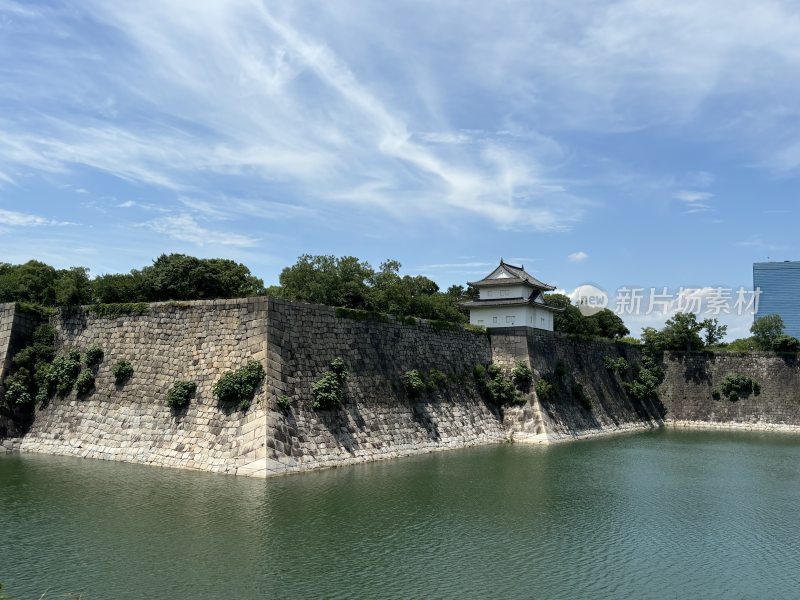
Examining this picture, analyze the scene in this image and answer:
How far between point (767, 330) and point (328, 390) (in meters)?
44.5

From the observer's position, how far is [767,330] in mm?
55500

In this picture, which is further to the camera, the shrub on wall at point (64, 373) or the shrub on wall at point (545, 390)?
the shrub on wall at point (545, 390)

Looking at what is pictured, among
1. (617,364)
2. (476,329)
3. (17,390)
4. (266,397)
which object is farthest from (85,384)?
(617,364)

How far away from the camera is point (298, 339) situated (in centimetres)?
2720

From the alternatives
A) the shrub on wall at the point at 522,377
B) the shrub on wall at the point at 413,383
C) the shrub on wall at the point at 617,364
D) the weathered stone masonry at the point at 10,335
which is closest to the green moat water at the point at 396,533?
the weathered stone masonry at the point at 10,335

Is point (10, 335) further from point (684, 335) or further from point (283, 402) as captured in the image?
point (684, 335)

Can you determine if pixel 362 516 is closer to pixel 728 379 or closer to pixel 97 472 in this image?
pixel 97 472

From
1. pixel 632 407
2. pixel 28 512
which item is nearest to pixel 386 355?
pixel 28 512

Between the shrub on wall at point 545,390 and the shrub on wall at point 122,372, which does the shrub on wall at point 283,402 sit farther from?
the shrub on wall at point 545,390

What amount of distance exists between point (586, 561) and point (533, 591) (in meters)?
2.65

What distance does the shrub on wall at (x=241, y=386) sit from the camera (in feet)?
81.3

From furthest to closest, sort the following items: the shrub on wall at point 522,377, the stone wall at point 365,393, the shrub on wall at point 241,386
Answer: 1. the shrub on wall at point 522,377
2. the stone wall at point 365,393
3. the shrub on wall at point 241,386

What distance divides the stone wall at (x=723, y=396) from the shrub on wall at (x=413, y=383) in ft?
98.1

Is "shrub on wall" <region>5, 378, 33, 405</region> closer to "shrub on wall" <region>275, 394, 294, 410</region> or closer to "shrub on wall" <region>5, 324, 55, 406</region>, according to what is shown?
"shrub on wall" <region>5, 324, 55, 406</region>
